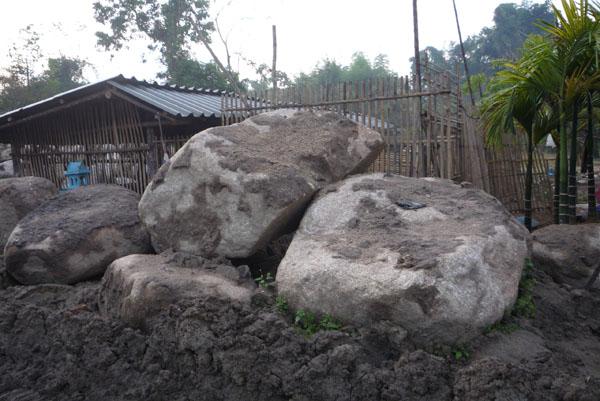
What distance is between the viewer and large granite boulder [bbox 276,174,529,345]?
2.93 meters

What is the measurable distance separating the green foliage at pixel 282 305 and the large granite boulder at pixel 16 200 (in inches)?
181

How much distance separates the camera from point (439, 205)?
414 centimetres

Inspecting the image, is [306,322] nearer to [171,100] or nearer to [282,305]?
[282,305]

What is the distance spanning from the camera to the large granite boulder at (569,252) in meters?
4.45

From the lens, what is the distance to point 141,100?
7.92m

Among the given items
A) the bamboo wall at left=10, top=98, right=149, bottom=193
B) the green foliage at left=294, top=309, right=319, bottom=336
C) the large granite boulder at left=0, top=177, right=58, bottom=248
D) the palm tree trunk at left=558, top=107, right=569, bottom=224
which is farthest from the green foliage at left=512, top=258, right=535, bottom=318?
the bamboo wall at left=10, top=98, right=149, bottom=193

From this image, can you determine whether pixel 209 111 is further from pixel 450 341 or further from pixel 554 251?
pixel 450 341

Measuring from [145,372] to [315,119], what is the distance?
124 inches

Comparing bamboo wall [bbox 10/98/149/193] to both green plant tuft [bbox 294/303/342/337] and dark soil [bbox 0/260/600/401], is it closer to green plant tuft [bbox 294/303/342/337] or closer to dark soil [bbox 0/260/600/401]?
dark soil [bbox 0/260/600/401]

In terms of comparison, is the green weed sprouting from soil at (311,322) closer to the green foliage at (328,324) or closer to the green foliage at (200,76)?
the green foliage at (328,324)

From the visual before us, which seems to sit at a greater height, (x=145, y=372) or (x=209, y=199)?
(x=209, y=199)

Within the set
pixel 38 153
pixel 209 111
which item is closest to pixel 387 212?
pixel 209 111

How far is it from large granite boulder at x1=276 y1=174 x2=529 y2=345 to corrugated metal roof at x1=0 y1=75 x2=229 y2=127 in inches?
175

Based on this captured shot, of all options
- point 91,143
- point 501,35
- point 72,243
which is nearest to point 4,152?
point 91,143
